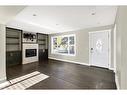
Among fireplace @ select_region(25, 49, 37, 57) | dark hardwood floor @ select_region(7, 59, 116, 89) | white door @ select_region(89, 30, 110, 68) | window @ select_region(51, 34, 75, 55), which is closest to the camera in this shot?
dark hardwood floor @ select_region(7, 59, 116, 89)

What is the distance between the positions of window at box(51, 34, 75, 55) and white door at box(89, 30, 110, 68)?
4.80 ft

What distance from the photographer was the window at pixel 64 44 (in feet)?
21.3

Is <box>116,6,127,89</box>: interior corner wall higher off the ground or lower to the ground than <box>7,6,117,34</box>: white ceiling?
lower

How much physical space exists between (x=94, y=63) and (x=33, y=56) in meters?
4.02

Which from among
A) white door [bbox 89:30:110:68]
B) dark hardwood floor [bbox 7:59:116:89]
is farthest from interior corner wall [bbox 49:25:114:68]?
dark hardwood floor [bbox 7:59:116:89]

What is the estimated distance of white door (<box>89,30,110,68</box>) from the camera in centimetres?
468

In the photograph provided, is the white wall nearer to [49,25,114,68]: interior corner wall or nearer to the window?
the window

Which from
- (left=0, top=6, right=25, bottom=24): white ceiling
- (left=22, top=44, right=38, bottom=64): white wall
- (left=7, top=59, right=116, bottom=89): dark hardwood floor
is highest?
(left=0, top=6, right=25, bottom=24): white ceiling

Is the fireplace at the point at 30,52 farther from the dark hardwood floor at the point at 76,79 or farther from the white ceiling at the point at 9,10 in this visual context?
the white ceiling at the point at 9,10

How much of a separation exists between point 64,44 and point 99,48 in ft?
9.00

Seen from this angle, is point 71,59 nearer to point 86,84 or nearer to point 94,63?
point 94,63

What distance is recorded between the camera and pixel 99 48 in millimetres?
4957

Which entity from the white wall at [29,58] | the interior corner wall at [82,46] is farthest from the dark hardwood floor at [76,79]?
the white wall at [29,58]

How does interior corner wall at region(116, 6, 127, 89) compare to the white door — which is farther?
the white door
